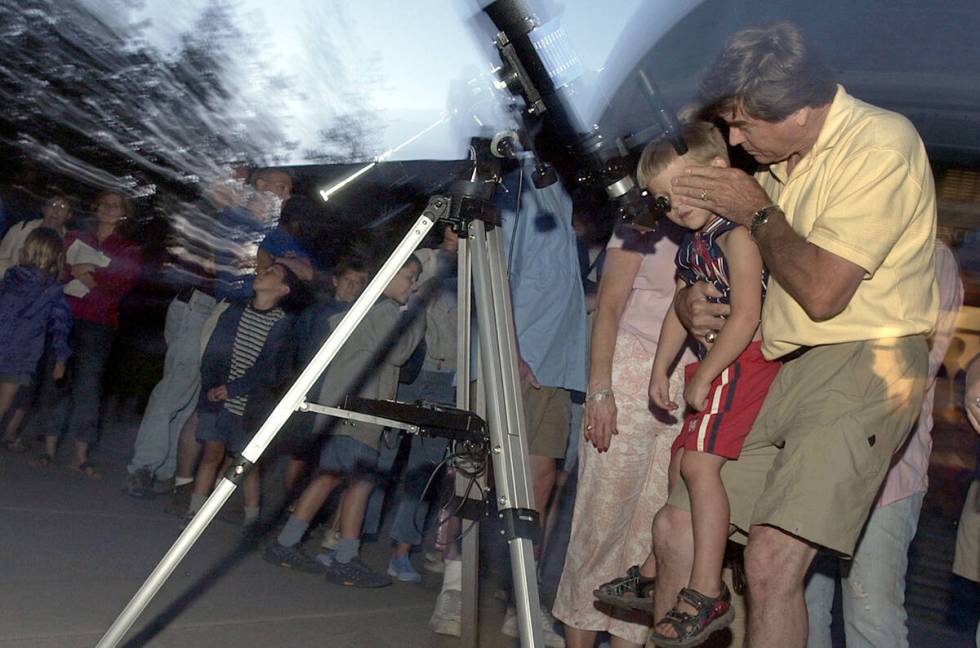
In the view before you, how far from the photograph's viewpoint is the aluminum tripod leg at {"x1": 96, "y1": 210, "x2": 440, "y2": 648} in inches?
76.7

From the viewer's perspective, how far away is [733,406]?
2.07m

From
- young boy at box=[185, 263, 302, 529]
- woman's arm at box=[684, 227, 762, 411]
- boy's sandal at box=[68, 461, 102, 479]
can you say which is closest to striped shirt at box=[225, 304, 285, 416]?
young boy at box=[185, 263, 302, 529]

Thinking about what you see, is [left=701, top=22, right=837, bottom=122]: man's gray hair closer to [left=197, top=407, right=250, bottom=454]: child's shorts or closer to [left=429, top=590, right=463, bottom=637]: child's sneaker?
[left=429, top=590, right=463, bottom=637]: child's sneaker

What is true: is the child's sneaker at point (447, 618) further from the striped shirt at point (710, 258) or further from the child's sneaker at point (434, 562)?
the striped shirt at point (710, 258)

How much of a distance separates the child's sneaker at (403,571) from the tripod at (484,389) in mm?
2014

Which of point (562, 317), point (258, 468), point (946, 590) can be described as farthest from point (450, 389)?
point (946, 590)

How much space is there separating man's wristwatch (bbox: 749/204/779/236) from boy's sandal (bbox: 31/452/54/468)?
4.20 metres

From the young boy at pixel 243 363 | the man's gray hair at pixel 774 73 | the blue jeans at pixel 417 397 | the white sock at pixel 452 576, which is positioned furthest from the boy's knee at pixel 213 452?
the man's gray hair at pixel 774 73

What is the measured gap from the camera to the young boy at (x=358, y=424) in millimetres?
3922

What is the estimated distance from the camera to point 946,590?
4.94m

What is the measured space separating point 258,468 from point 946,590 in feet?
10.6

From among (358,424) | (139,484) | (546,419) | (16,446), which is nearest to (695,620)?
(546,419)

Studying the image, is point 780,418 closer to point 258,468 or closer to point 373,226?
point 373,226

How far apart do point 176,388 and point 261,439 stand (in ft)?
11.3
